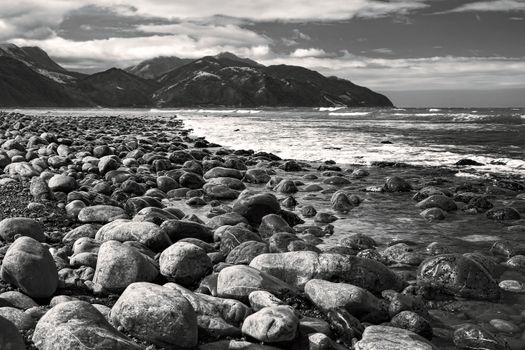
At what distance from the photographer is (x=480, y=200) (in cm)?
964

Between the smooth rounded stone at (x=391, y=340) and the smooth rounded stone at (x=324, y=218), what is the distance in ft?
14.3

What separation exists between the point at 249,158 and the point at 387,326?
13066 mm

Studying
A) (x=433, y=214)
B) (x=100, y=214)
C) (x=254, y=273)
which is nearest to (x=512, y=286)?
(x=254, y=273)

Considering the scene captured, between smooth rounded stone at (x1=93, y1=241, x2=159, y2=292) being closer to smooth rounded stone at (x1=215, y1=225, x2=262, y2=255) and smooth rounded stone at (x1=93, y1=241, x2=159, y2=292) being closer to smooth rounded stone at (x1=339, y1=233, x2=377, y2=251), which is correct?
smooth rounded stone at (x1=215, y1=225, x2=262, y2=255)

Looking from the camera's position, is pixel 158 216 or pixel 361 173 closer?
pixel 158 216

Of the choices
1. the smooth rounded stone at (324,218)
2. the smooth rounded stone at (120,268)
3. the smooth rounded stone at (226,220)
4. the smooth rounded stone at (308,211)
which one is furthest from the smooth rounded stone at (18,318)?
the smooth rounded stone at (308,211)

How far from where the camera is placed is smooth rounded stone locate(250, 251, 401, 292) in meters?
5.49

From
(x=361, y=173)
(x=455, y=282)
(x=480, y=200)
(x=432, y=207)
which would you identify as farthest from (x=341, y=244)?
(x=361, y=173)

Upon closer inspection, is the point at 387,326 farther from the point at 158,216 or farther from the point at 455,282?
the point at 158,216

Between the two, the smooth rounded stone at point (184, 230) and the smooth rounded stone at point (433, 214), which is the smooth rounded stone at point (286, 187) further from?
the smooth rounded stone at point (184, 230)

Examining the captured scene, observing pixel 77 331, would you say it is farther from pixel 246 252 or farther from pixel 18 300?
pixel 246 252

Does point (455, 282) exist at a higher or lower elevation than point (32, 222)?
lower

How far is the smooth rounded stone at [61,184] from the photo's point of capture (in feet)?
32.2

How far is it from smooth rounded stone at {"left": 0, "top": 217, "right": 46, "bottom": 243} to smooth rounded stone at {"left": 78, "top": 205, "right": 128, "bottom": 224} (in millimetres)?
1260
